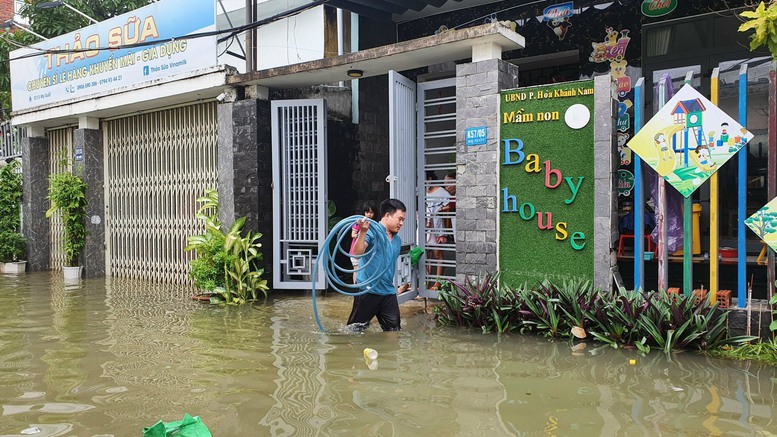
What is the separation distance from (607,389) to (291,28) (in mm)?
7062

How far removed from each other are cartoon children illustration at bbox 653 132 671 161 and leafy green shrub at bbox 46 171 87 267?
874 cm

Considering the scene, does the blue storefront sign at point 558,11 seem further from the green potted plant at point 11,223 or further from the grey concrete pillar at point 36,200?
the green potted plant at point 11,223

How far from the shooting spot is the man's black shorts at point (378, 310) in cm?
559

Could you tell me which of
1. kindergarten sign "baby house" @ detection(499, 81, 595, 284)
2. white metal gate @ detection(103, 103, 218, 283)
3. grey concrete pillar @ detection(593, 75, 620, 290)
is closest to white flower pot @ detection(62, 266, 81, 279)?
white metal gate @ detection(103, 103, 218, 283)

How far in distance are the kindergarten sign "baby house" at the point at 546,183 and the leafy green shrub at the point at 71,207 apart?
7369 millimetres

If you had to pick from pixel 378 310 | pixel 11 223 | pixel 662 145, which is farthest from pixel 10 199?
pixel 662 145

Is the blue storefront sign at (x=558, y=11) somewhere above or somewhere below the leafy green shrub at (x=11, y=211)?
above

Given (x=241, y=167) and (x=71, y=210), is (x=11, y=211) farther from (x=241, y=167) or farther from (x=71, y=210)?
(x=241, y=167)

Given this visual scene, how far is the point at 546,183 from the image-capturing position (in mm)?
5902

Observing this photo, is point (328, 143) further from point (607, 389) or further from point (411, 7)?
point (607, 389)

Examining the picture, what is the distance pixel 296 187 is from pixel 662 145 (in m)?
4.47

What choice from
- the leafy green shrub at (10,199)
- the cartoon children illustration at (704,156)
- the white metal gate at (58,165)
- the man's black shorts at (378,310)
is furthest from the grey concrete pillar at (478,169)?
the leafy green shrub at (10,199)

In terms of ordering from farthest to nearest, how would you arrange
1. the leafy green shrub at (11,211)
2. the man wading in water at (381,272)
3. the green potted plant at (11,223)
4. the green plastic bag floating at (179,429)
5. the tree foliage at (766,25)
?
the leafy green shrub at (11,211), the green potted plant at (11,223), the man wading in water at (381,272), the tree foliage at (766,25), the green plastic bag floating at (179,429)

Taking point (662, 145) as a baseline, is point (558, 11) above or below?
above
